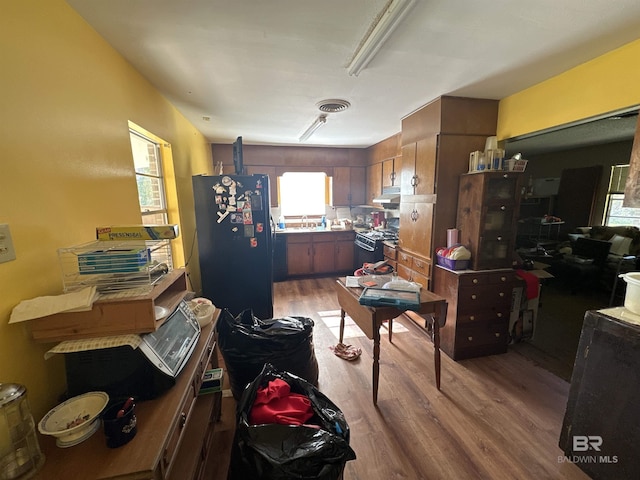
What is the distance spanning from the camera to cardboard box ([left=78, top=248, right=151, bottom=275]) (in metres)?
1.03

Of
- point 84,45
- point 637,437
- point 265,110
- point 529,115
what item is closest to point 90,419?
point 84,45

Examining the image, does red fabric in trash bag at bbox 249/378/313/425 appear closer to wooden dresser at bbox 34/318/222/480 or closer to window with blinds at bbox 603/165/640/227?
wooden dresser at bbox 34/318/222/480

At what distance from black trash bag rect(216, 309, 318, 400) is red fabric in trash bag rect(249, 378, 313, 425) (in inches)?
16.1

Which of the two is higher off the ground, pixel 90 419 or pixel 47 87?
pixel 47 87

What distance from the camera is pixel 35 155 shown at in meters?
1.02

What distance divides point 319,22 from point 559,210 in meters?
5.71

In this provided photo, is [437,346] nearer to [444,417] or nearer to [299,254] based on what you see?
[444,417]

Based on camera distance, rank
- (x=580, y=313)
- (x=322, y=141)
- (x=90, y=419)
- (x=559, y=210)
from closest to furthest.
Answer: (x=90, y=419)
(x=580, y=313)
(x=322, y=141)
(x=559, y=210)

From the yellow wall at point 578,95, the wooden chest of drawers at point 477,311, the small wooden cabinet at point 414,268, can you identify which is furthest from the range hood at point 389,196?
the wooden chest of drawers at point 477,311

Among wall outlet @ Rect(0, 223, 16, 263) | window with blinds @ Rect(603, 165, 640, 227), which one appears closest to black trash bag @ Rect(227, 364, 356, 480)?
wall outlet @ Rect(0, 223, 16, 263)

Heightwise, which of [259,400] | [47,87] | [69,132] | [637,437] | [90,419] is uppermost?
[47,87]

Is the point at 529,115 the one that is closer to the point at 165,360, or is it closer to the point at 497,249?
the point at 497,249

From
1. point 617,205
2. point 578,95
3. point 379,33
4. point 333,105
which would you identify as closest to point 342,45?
point 379,33

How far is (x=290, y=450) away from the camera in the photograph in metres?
1.06
